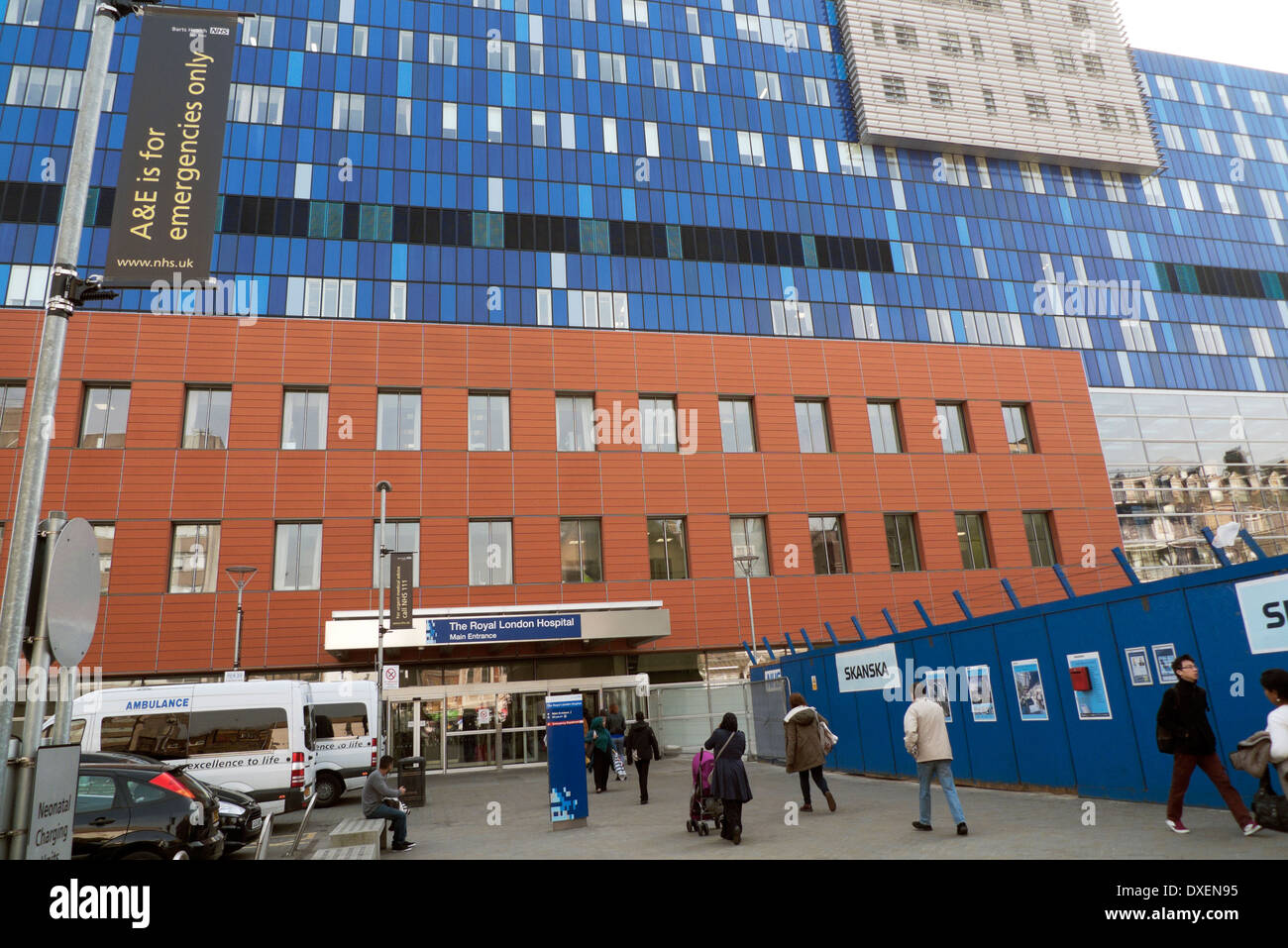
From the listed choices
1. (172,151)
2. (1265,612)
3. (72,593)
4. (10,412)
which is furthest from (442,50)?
(1265,612)

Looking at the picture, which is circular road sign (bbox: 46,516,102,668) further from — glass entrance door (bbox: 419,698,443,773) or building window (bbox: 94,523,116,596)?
building window (bbox: 94,523,116,596)

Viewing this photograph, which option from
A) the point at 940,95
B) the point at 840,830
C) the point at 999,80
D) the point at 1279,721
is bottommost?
the point at 840,830

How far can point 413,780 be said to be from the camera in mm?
17438

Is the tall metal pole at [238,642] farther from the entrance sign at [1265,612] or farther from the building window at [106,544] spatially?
the entrance sign at [1265,612]

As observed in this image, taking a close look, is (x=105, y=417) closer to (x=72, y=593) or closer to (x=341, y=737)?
(x=341, y=737)

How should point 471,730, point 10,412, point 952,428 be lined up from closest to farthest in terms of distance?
point 471,730 < point 10,412 < point 952,428

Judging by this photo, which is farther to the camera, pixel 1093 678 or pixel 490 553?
pixel 490 553

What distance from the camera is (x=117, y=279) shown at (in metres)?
7.27

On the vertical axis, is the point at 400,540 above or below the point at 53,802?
above

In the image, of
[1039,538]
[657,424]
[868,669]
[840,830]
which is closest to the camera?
[840,830]

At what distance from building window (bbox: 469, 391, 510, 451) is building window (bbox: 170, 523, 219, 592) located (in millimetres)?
10222

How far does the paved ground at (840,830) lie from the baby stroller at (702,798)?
0.70ft

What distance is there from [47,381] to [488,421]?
2767 cm
